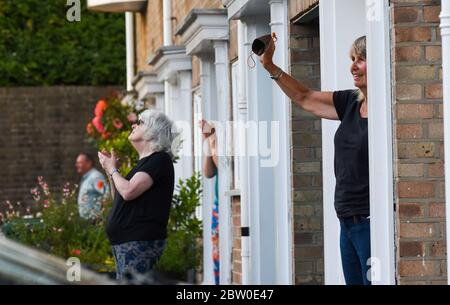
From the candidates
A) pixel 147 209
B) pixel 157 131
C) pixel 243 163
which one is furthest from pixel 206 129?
pixel 147 209

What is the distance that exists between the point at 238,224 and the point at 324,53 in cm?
350

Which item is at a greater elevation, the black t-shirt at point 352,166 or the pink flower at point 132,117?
the pink flower at point 132,117

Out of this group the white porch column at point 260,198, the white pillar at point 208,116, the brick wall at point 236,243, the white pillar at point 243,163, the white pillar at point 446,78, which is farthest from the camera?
the white pillar at point 208,116

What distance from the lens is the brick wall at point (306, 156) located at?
8.45 metres

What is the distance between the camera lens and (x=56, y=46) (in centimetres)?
2864

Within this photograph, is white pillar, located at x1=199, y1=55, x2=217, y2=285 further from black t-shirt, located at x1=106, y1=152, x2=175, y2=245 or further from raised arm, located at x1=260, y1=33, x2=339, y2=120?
raised arm, located at x1=260, y1=33, x2=339, y2=120

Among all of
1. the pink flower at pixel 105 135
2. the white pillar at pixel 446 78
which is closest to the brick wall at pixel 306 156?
the white pillar at pixel 446 78

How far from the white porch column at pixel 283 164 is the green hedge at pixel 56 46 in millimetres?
19655

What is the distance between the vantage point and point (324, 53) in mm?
7289

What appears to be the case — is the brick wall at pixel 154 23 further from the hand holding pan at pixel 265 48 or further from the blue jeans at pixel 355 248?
the blue jeans at pixel 355 248

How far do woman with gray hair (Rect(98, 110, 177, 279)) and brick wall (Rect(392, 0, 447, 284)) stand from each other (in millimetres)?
2345
